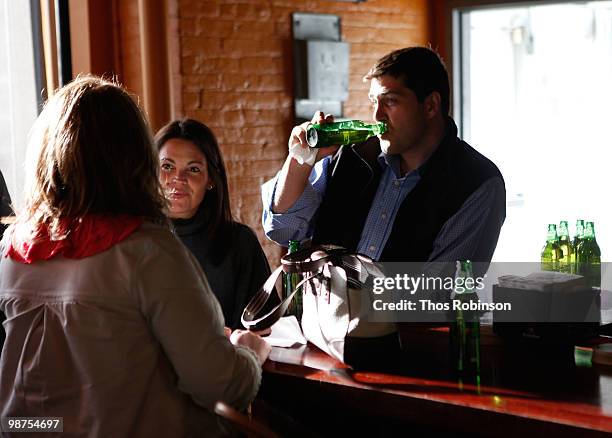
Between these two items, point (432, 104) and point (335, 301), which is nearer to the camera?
point (335, 301)

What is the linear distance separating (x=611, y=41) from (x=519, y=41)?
0.52 meters

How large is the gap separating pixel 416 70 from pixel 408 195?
39cm

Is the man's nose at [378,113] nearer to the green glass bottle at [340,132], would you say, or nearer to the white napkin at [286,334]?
the green glass bottle at [340,132]

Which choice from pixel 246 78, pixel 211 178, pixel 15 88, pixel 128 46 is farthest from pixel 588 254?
pixel 15 88

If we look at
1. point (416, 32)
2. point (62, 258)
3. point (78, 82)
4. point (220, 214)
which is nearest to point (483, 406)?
point (62, 258)

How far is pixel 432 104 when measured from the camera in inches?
101

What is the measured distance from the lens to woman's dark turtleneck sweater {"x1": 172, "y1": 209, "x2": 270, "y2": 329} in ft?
8.61

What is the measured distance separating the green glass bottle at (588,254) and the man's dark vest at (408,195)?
316 millimetres

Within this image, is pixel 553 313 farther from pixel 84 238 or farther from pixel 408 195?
pixel 84 238

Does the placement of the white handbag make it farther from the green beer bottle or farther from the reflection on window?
the reflection on window

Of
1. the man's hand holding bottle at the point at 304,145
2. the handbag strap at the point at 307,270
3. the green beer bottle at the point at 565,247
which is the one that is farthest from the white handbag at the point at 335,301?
the green beer bottle at the point at 565,247

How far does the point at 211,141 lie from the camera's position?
268 cm

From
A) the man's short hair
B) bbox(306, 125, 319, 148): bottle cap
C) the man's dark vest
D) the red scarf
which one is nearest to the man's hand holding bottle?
bbox(306, 125, 319, 148): bottle cap

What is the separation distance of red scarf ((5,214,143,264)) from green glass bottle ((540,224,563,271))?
4.12 ft
